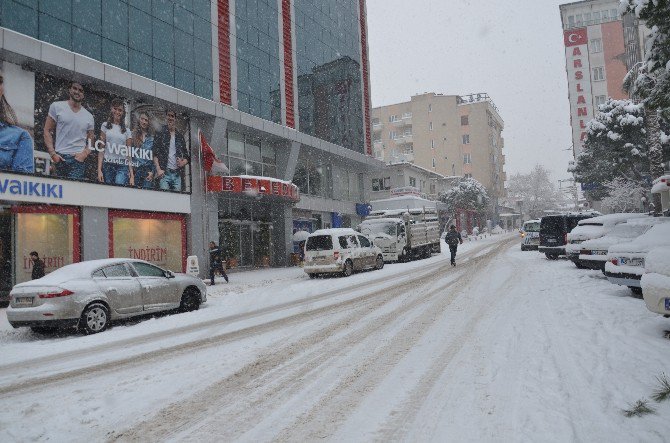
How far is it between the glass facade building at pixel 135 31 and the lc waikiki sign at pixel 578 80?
46380mm

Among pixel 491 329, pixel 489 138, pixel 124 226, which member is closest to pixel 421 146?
pixel 489 138

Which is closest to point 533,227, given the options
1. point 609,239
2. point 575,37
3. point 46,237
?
point 609,239

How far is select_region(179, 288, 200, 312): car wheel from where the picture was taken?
36.4 ft

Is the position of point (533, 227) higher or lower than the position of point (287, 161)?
lower

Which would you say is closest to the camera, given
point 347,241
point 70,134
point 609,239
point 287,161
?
→ point 609,239

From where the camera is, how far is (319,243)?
17141 mm

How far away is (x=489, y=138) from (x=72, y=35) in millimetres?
68826

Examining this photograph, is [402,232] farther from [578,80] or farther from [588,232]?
[578,80]

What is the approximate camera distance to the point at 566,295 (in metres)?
9.84

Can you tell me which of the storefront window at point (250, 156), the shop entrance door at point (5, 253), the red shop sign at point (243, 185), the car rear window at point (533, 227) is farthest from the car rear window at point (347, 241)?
the car rear window at point (533, 227)

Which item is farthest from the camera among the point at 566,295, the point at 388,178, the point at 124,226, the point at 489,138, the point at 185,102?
the point at 489,138

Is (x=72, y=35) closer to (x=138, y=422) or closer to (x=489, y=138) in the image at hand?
(x=138, y=422)

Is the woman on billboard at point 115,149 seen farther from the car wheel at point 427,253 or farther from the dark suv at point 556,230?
the dark suv at point 556,230

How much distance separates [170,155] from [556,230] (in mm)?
17042
